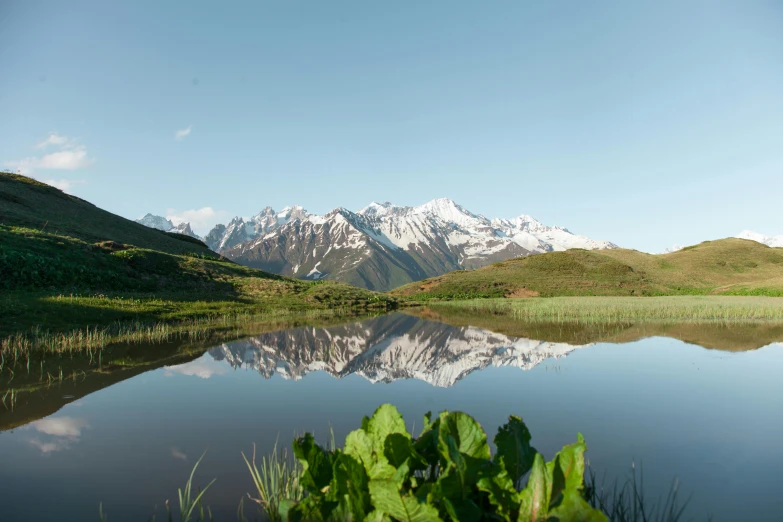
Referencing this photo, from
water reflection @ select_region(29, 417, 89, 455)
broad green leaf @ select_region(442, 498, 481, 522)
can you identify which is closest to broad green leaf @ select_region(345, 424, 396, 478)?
broad green leaf @ select_region(442, 498, 481, 522)

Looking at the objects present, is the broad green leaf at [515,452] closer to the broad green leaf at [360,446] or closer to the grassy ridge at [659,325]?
the broad green leaf at [360,446]

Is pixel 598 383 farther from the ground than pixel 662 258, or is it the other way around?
pixel 662 258

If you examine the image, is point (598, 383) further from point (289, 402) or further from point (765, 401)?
point (289, 402)

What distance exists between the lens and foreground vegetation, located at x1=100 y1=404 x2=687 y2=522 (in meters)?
3.68

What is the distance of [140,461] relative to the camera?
838cm

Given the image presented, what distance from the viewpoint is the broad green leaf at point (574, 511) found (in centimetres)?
325

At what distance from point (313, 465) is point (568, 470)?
8.74ft

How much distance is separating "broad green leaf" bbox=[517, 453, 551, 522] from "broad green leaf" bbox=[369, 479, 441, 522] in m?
0.83

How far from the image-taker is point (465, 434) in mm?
4238

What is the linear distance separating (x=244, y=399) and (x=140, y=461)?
5.04 m

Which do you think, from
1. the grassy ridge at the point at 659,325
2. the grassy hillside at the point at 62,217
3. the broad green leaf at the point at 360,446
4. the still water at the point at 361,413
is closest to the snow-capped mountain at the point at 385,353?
the still water at the point at 361,413

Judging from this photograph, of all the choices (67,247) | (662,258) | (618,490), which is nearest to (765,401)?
(618,490)

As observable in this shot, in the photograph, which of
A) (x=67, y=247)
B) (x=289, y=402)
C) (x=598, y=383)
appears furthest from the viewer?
(x=67, y=247)

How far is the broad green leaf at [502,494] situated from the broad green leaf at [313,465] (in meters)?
1.70
